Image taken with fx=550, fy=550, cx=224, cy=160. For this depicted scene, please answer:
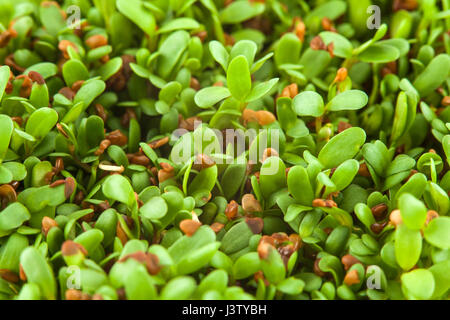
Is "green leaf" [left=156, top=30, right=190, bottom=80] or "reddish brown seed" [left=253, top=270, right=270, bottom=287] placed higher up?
"green leaf" [left=156, top=30, right=190, bottom=80]

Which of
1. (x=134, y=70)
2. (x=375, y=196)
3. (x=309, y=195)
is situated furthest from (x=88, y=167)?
(x=375, y=196)

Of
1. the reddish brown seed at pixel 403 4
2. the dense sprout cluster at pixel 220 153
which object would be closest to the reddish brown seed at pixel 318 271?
the dense sprout cluster at pixel 220 153

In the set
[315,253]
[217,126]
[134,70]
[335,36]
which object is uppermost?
[335,36]

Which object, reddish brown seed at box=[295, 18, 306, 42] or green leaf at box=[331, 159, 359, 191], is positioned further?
reddish brown seed at box=[295, 18, 306, 42]

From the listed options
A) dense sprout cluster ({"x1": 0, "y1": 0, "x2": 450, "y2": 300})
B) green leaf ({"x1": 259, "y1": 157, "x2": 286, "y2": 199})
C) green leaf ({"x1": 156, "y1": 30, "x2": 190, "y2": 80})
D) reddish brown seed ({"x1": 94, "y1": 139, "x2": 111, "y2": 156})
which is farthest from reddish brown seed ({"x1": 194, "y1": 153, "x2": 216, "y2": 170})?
green leaf ({"x1": 156, "y1": 30, "x2": 190, "y2": 80})

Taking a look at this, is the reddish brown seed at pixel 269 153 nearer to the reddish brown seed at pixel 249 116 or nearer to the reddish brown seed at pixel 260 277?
the reddish brown seed at pixel 249 116

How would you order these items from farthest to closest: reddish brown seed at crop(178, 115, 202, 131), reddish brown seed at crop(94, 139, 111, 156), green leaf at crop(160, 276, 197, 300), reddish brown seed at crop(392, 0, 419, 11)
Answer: reddish brown seed at crop(392, 0, 419, 11), reddish brown seed at crop(178, 115, 202, 131), reddish brown seed at crop(94, 139, 111, 156), green leaf at crop(160, 276, 197, 300)

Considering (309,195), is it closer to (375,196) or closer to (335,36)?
(375,196)

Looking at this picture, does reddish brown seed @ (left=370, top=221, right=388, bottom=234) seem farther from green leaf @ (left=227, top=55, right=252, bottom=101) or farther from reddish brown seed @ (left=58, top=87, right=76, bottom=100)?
reddish brown seed @ (left=58, top=87, right=76, bottom=100)
